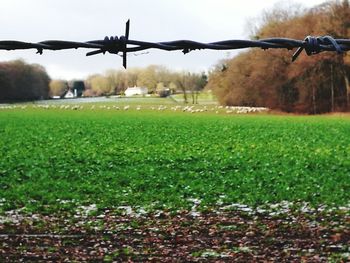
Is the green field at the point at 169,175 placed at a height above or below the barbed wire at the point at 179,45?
below

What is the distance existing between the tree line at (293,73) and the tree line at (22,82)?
1839 inches

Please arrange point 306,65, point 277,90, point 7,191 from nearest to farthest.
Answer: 1. point 7,191
2. point 306,65
3. point 277,90

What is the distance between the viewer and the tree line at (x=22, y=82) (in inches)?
259

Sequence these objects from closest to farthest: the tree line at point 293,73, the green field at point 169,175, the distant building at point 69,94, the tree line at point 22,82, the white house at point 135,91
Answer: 1. the white house at point 135,91
2. the distant building at point 69,94
3. the tree line at point 22,82
4. the green field at point 169,175
5. the tree line at point 293,73

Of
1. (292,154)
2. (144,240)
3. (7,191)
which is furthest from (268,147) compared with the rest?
(144,240)

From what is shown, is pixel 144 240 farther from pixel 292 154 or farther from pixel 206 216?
pixel 292 154

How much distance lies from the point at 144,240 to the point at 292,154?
37.4 feet

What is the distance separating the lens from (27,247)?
6.12m

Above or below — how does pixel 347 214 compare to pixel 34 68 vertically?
below

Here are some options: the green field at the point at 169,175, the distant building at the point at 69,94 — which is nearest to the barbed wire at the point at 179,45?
the distant building at the point at 69,94

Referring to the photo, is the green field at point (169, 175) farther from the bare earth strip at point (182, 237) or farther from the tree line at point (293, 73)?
the tree line at point (293, 73)

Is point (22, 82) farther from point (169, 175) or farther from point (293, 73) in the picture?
point (293, 73)

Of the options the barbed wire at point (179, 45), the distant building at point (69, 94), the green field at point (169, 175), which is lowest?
the green field at point (169, 175)

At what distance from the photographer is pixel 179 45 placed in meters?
2.01
